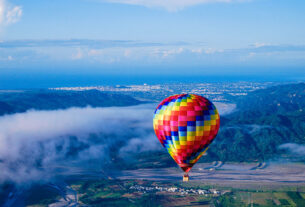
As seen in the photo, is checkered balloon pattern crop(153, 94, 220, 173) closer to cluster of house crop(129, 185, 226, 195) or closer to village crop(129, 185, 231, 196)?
village crop(129, 185, 231, 196)

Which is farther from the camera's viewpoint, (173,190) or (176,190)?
(173,190)

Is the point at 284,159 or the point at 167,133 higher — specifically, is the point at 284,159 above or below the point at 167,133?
below

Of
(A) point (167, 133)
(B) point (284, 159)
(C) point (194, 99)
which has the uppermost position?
(C) point (194, 99)

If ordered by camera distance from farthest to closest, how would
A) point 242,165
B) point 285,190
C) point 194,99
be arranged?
point 242,165, point 285,190, point 194,99

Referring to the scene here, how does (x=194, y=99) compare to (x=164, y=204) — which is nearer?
(x=194, y=99)

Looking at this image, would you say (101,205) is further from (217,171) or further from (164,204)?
(217,171)

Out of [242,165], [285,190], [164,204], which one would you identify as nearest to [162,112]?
[164,204]

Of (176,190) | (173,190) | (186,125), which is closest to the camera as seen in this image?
(186,125)

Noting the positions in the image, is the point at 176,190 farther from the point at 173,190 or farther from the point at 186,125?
the point at 186,125

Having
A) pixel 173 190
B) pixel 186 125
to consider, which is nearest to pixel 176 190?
pixel 173 190
